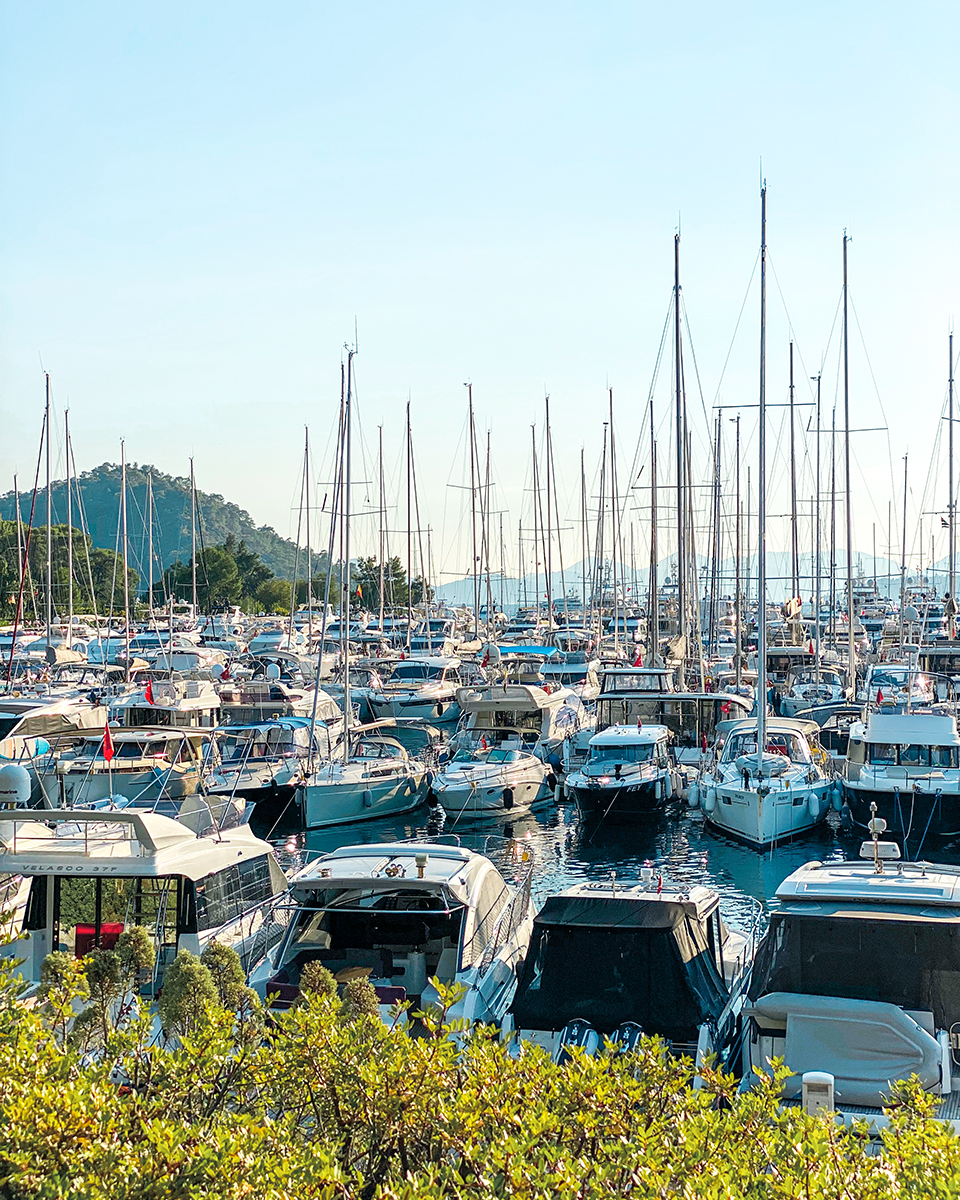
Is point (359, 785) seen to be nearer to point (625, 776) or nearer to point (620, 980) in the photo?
point (625, 776)

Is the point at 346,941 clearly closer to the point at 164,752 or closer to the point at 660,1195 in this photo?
the point at 660,1195

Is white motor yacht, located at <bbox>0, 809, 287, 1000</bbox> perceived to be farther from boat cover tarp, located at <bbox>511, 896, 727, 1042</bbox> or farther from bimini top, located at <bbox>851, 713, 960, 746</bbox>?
bimini top, located at <bbox>851, 713, 960, 746</bbox>

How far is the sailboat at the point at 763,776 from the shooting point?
28.6 m

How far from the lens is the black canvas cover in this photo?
11914mm

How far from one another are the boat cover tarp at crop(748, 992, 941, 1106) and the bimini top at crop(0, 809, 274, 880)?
7.25 metres

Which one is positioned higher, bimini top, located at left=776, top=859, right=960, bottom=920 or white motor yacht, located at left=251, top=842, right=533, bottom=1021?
bimini top, located at left=776, top=859, right=960, bottom=920

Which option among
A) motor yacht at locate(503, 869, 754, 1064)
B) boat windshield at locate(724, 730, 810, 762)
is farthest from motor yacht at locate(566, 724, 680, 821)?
motor yacht at locate(503, 869, 754, 1064)

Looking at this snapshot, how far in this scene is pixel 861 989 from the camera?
39.3 feet

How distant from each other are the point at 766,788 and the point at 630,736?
17.1 feet

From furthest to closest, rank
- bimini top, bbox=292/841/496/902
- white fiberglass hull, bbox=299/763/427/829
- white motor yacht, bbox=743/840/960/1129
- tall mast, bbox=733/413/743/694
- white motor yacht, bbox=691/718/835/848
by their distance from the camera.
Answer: tall mast, bbox=733/413/743/694 → white fiberglass hull, bbox=299/763/427/829 → white motor yacht, bbox=691/718/835/848 → bimini top, bbox=292/841/496/902 → white motor yacht, bbox=743/840/960/1129

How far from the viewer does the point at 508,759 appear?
110 ft

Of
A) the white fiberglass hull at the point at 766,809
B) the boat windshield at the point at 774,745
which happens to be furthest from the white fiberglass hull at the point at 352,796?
the boat windshield at the point at 774,745

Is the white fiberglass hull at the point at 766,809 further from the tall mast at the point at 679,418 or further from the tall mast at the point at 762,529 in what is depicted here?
the tall mast at the point at 679,418

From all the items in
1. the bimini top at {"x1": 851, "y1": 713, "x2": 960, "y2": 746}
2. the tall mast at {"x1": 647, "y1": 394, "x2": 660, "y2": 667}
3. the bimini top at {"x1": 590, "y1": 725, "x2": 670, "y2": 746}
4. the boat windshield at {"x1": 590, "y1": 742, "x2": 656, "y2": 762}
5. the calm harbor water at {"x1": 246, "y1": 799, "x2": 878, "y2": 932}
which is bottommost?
the calm harbor water at {"x1": 246, "y1": 799, "x2": 878, "y2": 932}
